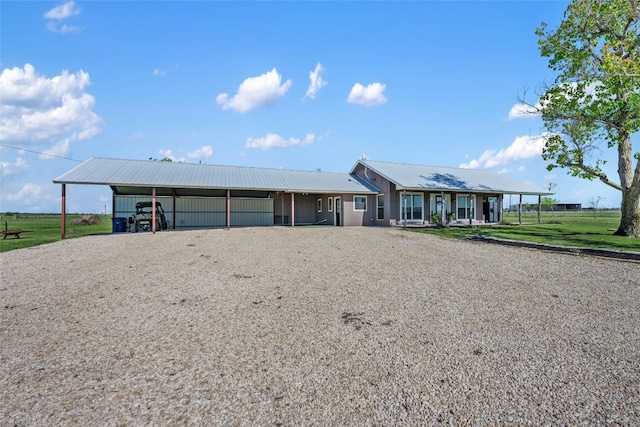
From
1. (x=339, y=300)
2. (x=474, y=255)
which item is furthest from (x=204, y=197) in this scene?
(x=339, y=300)

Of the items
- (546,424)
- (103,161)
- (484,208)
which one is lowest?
(546,424)

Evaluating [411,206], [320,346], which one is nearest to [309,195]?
[411,206]

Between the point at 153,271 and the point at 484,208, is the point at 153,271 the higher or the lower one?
the lower one

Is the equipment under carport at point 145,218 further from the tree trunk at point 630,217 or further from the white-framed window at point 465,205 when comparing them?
the tree trunk at point 630,217

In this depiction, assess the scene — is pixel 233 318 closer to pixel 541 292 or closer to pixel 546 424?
pixel 546 424

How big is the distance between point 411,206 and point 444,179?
14.8 feet

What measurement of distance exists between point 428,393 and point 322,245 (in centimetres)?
1064

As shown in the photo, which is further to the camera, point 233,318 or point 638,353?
point 233,318

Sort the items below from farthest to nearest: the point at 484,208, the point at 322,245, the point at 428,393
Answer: the point at 484,208 → the point at 322,245 → the point at 428,393

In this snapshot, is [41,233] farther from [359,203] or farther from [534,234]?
[534,234]

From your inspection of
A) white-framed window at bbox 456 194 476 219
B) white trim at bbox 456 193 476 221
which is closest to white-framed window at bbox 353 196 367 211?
white-framed window at bbox 456 194 476 219

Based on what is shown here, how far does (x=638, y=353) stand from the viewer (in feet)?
14.8

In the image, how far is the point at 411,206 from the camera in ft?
80.1

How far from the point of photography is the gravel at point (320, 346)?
333 centimetres
